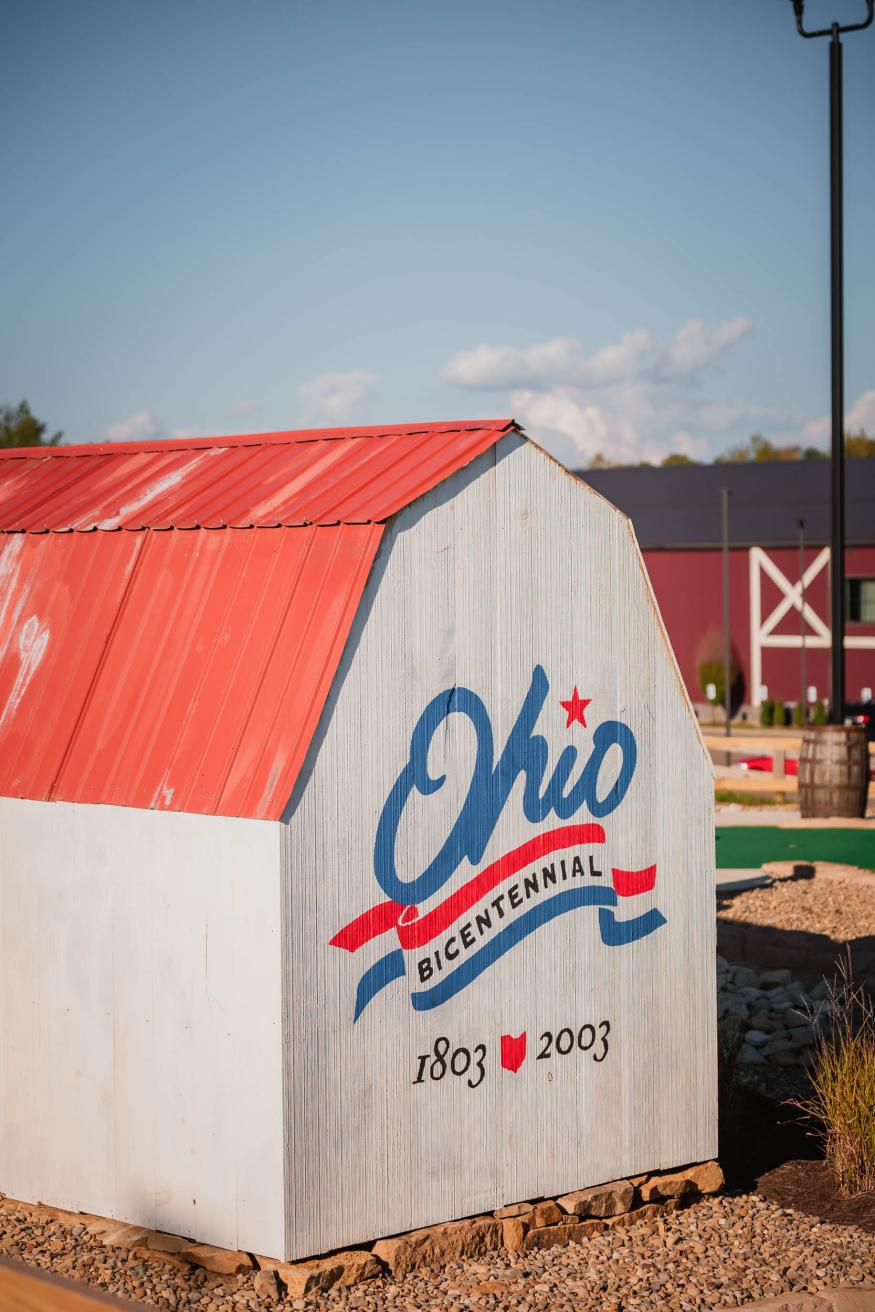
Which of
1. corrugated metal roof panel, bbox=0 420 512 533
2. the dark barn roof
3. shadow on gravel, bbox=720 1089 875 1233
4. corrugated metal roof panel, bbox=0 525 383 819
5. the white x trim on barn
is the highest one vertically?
the dark barn roof

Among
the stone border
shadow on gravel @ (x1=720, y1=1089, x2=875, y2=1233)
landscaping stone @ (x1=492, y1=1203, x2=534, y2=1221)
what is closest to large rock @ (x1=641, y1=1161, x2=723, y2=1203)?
the stone border

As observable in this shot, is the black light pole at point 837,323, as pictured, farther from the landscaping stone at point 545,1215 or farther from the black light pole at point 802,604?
the black light pole at point 802,604

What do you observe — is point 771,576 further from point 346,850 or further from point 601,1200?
point 346,850

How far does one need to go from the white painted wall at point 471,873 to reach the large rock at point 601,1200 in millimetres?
68

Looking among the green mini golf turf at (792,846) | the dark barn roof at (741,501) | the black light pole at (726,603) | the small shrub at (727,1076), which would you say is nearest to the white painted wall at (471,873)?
the small shrub at (727,1076)

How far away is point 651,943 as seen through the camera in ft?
24.2

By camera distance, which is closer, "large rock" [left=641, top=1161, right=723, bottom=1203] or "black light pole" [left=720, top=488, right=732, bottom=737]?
"large rock" [left=641, top=1161, right=723, bottom=1203]

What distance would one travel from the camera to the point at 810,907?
47.6 feet

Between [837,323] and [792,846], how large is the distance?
6594mm

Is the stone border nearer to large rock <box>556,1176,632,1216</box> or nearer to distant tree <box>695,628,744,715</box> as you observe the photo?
large rock <box>556,1176,632,1216</box>

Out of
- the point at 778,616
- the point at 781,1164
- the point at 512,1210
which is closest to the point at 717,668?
the point at 778,616

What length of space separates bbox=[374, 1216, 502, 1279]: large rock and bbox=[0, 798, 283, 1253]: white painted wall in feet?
1.94

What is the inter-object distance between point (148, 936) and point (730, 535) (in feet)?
124

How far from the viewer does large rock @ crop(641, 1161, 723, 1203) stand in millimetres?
7316
